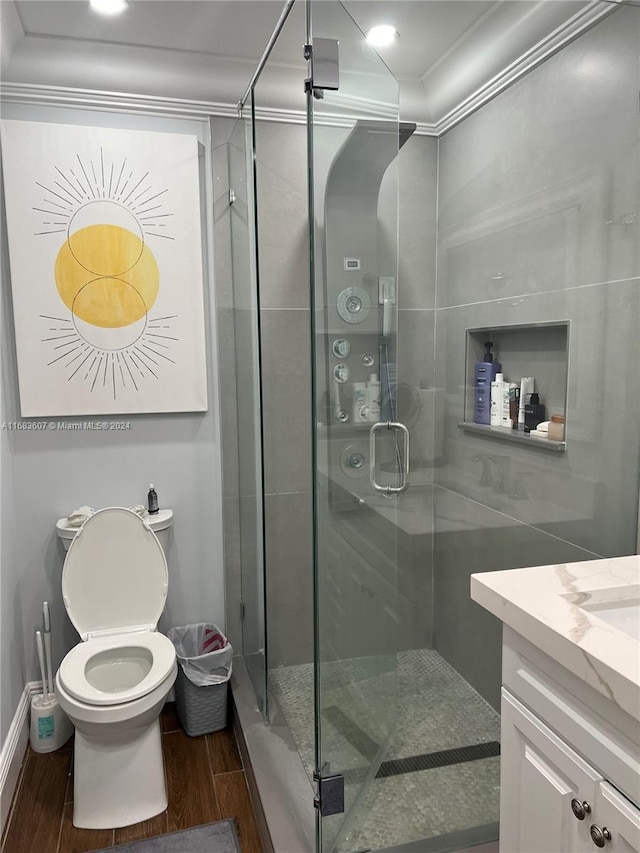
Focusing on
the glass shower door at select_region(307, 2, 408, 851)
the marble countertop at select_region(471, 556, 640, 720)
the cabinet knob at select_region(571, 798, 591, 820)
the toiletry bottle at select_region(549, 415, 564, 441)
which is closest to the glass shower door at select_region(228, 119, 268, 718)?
the glass shower door at select_region(307, 2, 408, 851)

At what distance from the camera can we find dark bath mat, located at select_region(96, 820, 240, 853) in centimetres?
184

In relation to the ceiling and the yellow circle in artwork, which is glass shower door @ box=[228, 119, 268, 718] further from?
the yellow circle in artwork

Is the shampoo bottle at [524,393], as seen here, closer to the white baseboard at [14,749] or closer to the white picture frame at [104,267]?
the white picture frame at [104,267]

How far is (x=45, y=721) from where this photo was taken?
7.42ft

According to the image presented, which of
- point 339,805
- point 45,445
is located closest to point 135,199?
point 45,445

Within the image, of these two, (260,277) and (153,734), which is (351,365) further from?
(153,734)

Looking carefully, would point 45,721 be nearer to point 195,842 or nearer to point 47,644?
point 47,644

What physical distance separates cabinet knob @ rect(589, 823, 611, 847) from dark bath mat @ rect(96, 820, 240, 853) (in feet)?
4.20

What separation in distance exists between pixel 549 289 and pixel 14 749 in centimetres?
237

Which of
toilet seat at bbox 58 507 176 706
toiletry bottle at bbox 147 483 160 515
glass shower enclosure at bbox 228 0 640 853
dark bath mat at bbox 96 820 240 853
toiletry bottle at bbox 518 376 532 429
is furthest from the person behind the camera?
toiletry bottle at bbox 147 483 160 515

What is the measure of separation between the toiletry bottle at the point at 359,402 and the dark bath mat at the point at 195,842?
4.37ft

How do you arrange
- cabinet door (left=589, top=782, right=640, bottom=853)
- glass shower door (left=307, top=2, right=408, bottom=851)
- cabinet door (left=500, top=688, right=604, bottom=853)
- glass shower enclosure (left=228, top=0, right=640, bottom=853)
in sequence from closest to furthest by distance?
cabinet door (left=589, top=782, right=640, bottom=853) → cabinet door (left=500, top=688, right=604, bottom=853) → glass shower door (left=307, top=2, right=408, bottom=851) → glass shower enclosure (left=228, top=0, right=640, bottom=853)

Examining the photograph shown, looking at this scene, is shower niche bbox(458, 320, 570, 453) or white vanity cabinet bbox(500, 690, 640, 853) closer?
white vanity cabinet bbox(500, 690, 640, 853)

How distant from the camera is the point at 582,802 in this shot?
95 centimetres
